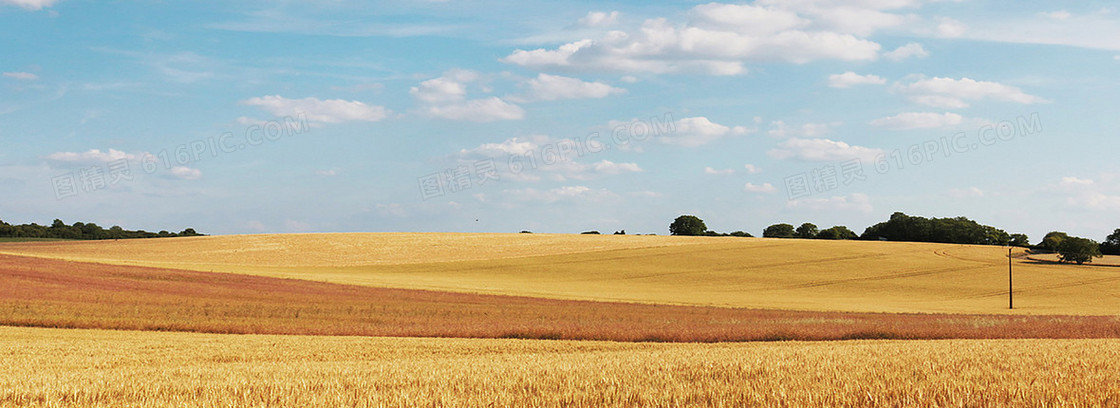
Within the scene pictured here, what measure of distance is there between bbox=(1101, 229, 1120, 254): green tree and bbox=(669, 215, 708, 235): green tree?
201 ft

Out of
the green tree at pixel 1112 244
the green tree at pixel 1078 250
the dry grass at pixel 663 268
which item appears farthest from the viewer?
the green tree at pixel 1112 244

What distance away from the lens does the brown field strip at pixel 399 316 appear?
24.6 meters

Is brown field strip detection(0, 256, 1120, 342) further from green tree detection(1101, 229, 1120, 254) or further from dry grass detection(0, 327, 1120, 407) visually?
green tree detection(1101, 229, 1120, 254)

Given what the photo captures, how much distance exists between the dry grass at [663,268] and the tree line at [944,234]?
18.2ft

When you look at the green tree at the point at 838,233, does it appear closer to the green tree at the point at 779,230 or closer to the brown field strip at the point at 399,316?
the green tree at the point at 779,230

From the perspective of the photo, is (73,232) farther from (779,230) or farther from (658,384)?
(658,384)

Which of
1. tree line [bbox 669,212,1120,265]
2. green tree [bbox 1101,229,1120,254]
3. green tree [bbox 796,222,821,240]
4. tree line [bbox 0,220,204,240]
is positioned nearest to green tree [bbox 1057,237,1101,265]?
tree line [bbox 669,212,1120,265]

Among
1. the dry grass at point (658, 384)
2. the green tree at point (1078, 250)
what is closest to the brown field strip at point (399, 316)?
the dry grass at point (658, 384)

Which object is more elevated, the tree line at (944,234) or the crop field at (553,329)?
the tree line at (944,234)

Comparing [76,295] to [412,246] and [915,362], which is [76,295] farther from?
[412,246]

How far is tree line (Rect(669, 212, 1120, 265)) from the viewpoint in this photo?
250 feet

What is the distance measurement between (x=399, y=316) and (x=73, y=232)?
4424 inches

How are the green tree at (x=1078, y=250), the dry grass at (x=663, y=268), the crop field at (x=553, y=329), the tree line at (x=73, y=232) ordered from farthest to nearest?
the tree line at (x=73, y=232), the green tree at (x=1078, y=250), the dry grass at (x=663, y=268), the crop field at (x=553, y=329)

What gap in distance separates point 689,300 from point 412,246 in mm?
41815
